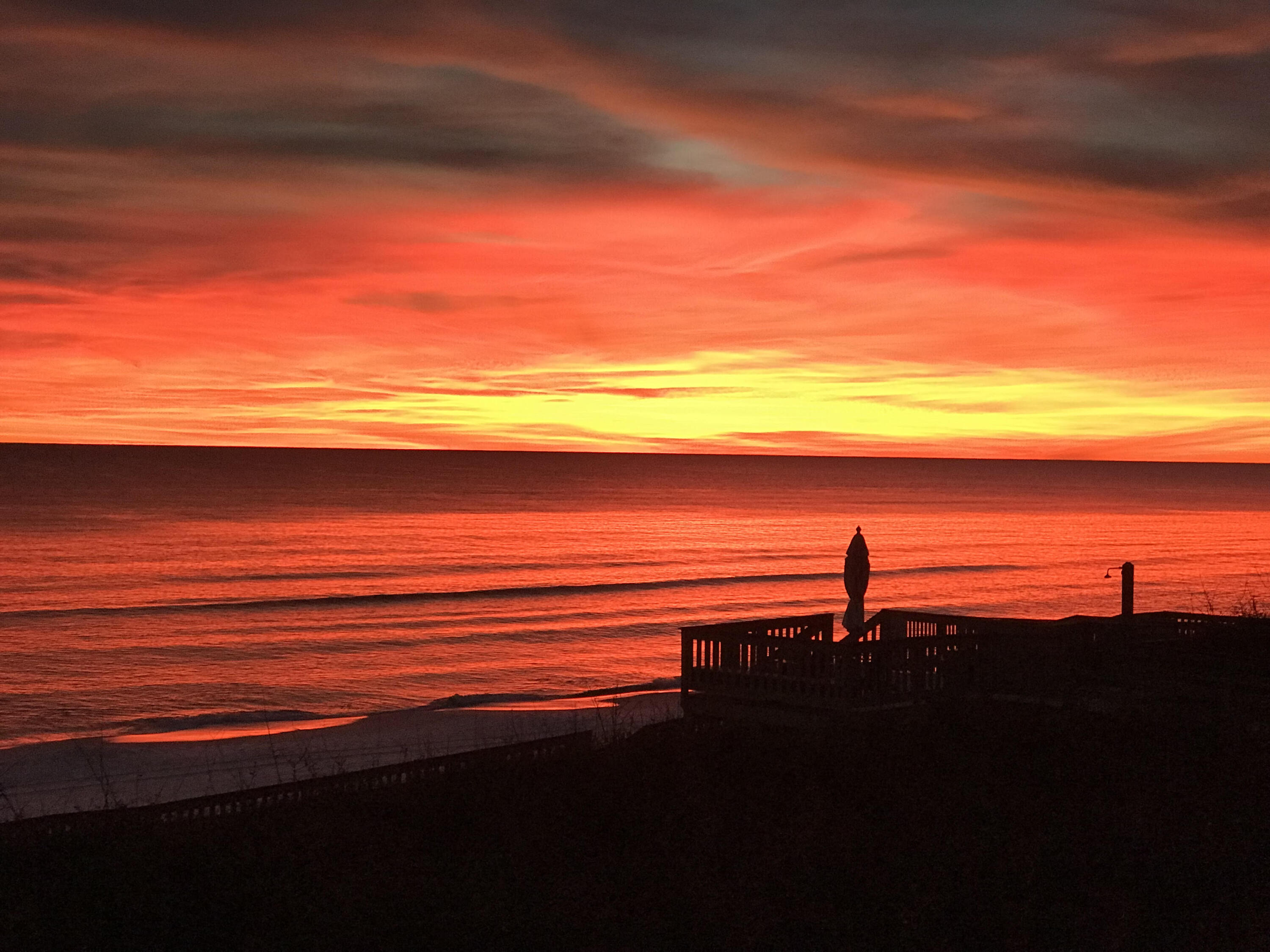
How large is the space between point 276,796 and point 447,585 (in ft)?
143

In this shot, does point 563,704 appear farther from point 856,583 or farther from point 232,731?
point 856,583

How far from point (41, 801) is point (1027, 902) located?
16949mm

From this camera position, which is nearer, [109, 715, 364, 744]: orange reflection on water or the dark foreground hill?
the dark foreground hill

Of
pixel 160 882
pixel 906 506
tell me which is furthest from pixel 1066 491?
pixel 160 882

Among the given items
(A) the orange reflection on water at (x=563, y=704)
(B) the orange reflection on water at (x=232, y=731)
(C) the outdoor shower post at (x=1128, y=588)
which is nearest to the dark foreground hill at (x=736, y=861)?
(C) the outdoor shower post at (x=1128, y=588)

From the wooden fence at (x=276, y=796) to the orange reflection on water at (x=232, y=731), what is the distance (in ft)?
42.0

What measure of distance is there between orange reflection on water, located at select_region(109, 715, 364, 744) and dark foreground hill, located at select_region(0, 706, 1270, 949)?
15196 mm

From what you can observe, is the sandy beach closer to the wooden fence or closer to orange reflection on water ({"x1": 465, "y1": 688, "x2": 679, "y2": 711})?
orange reflection on water ({"x1": 465, "y1": 688, "x2": 679, "y2": 711})

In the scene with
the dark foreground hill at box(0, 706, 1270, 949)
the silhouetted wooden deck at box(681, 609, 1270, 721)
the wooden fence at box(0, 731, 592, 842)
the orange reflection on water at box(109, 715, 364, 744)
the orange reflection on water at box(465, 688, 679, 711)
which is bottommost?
the orange reflection on water at box(109, 715, 364, 744)

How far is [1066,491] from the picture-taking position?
180875 mm

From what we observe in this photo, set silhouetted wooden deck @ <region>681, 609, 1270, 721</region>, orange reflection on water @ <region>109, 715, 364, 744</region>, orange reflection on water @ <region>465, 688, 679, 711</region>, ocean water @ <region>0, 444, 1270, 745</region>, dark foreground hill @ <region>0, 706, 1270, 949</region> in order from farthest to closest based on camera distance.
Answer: ocean water @ <region>0, 444, 1270, 745</region>, orange reflection on water @ <region>465, 688, 679, 711</region>, orange reflection on water @ <region>109, 715, 364, 744</region>, silhouetted wooden deck @ <region>681, 609, 1270, 721</region>, dark foreground hill @ <region>0, 706, 1270, 949</region>

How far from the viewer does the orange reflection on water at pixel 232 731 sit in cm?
2538

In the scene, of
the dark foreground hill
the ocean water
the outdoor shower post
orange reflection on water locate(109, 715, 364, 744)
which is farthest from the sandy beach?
the outdoor shower post

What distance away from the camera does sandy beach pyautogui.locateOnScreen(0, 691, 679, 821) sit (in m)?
20.1
